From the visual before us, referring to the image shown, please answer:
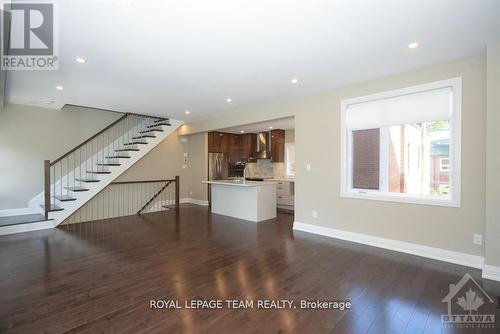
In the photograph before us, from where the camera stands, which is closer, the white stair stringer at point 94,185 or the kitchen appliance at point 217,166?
the white stair stringer at point 94,185

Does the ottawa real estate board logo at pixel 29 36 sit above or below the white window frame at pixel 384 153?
above

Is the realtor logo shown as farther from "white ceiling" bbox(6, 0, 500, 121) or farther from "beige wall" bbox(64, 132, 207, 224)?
"beige wall" bbox(64, 132, 207, 224)

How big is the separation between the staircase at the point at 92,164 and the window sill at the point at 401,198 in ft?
17.7

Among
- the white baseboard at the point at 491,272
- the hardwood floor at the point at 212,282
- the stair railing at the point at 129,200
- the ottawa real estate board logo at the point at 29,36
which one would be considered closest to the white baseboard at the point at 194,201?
the stair railing at the point at 129,200

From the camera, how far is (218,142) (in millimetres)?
8164

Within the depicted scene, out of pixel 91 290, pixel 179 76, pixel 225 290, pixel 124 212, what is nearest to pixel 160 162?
pixel 124 212

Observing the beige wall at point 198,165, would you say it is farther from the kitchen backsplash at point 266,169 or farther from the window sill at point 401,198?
the window sill at point 401,198

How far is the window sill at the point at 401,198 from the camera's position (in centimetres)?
331

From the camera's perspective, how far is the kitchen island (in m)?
5.68

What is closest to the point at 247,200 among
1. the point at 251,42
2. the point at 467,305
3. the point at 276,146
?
the point at 276,146

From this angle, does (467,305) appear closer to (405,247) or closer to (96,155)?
(405,247)

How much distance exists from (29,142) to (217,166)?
4899 mm

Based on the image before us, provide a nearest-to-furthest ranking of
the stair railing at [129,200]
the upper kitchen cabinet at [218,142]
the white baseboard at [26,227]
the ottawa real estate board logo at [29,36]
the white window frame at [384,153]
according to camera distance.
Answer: the ottawa real estate board logo at [29,36]
the white window frame at [384,153]
the white baseboard at [26,227]
the stair railing at [129,200]
the upper kitchen cabinet at [218,142]

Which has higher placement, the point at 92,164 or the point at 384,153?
the point at 384,153
